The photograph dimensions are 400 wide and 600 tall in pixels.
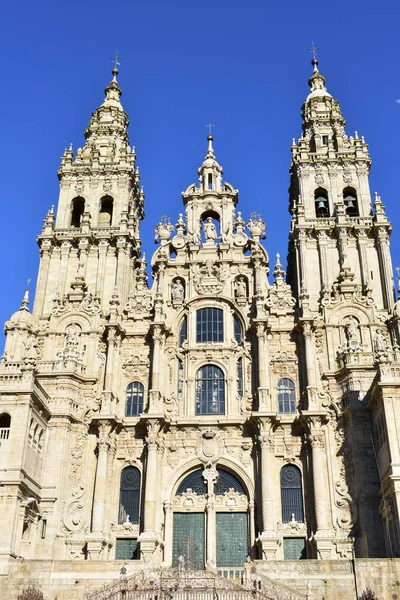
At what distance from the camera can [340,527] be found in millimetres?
31469

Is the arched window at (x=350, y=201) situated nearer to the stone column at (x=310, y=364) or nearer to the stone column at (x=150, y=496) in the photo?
the stone column at (x=310, y=364)

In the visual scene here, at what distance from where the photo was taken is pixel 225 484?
113 ft

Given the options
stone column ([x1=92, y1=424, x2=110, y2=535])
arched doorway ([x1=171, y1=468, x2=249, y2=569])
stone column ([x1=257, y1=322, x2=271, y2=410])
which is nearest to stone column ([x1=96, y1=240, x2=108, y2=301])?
stone column ([x1=92, y1=424, x2=110, y2=535])

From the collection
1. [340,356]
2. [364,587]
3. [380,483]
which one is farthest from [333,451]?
[364,587]

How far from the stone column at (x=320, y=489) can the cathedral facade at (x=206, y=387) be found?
9 centimetres

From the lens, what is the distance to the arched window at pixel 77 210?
44.5 m

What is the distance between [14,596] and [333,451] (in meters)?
16.2

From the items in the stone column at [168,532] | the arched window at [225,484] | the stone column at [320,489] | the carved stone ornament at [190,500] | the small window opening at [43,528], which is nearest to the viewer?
the stone column at [320,489]

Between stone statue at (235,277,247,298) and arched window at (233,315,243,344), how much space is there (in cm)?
132

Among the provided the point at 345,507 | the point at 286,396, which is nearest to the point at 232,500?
the point at 345,507

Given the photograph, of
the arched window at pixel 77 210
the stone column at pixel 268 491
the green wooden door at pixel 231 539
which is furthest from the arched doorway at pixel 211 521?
the arched window at pixel 77 210

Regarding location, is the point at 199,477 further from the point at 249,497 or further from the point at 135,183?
the point at 135,183

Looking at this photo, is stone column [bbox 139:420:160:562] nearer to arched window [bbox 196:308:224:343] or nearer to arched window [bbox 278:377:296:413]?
arched window [bbox 196:308:224:343]

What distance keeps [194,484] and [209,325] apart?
351 inches
